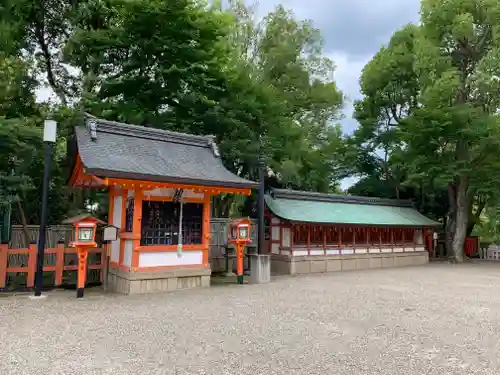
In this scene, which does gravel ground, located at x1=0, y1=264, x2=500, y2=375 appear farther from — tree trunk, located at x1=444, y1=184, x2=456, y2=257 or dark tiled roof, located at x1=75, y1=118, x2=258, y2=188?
tree trunk, located at x1=444, y1=184, x2=456, y2=257

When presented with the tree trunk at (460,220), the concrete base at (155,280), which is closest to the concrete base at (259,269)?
the concrete base at (155,280)

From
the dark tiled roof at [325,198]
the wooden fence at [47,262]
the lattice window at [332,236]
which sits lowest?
the wooden fence at [47,262]

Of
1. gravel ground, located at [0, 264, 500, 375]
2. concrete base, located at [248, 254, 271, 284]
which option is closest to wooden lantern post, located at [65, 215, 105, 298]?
gravel ground, located at [0, 264, 500, 375]

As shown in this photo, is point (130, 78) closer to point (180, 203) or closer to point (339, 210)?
point (180, 203)

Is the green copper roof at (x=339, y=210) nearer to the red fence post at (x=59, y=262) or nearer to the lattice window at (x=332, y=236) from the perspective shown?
the lattice window at (x=332, y=236)

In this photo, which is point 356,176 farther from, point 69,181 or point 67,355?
point 67,355

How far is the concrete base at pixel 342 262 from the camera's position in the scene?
15180 mm

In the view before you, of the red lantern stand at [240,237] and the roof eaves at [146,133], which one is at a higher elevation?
the roof eaves at [146,133]

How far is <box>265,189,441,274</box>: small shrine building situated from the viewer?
1543 centimetres

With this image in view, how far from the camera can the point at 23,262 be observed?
11.4m

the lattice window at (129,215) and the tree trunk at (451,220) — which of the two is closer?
the lattice window at (129,215)

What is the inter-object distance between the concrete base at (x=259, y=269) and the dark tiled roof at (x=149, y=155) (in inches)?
96.7

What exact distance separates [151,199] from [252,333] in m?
5.05

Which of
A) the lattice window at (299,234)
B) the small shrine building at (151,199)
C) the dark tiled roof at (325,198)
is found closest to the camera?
the small shrine building at (151,199)
